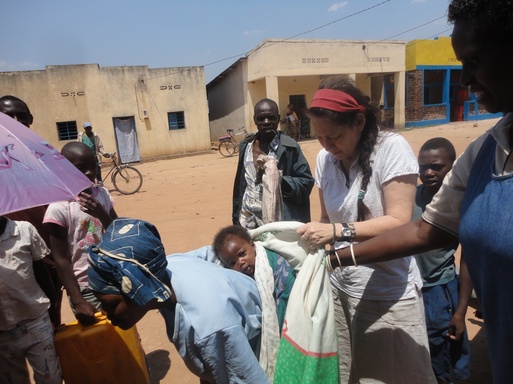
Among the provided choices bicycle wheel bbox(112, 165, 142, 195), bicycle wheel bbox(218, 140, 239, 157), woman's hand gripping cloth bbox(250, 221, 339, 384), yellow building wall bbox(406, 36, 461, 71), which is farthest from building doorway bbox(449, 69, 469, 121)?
woman's hand gripping cloth bbox(250, 221, 339, 384)

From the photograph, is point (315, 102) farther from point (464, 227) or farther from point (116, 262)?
point (116, 262)

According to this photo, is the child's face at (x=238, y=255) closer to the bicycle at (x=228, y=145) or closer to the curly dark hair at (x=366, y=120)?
the curly dark hair at (x=366, y=120)

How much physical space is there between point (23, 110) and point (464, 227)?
3344mm

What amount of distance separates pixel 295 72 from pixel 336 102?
17675 millimetres

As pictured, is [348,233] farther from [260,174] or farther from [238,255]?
[260,174]

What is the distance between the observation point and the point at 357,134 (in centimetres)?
186

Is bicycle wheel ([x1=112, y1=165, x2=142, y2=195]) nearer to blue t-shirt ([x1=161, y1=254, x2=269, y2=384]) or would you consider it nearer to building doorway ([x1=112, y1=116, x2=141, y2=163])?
building doorway ([x1=112, y1=116, x2=141, y2=163])

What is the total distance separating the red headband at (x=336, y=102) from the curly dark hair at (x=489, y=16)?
0.75 meters

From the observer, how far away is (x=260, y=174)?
10.3 feet

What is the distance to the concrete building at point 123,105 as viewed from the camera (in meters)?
15.3

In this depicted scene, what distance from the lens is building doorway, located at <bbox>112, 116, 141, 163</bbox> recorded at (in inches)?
665

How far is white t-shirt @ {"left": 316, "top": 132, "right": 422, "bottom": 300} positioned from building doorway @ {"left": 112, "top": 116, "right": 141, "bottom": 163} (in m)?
16.4

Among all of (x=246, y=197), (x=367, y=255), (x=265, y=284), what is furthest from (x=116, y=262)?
(x=246, y=197)

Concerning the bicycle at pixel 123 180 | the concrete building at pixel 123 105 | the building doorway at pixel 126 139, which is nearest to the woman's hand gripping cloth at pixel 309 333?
the bicycle at pixel 123 180
